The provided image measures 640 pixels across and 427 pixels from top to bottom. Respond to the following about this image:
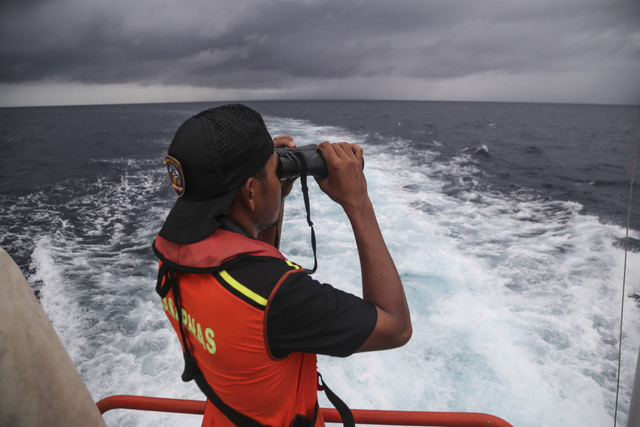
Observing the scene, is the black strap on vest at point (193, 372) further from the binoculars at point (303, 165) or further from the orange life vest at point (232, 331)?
the binoculars at point (303, 165)

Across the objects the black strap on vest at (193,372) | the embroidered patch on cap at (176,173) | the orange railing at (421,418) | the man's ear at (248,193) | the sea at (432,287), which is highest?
the embroidered patch on cap at (176,173)

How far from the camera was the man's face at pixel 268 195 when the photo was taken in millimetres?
907

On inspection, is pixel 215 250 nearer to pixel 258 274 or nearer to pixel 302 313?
pixel 258 274

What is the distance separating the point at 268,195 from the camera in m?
0.93

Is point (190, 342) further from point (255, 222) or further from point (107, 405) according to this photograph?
point (107, 405)

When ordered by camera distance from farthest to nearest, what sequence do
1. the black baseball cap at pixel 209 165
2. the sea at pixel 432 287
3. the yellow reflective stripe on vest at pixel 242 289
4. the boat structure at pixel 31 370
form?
1. the sea at pixel 432 287
2. the black baseball cap at pixel 209 165
3. the yellow reflective stripe on vest at pixel 242 289
4. the boat structure at pixel 31 370

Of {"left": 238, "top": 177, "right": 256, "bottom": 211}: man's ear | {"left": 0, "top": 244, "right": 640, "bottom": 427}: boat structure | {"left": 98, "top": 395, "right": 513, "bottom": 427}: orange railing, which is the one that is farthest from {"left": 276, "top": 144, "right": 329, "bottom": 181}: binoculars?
{"left": 98, "top": 395, "right": 513, "bottom": 427}: orange railing

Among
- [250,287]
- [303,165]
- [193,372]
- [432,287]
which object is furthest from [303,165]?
[432,287]

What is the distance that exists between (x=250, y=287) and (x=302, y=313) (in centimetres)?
12

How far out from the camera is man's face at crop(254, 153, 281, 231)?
2.98 feet

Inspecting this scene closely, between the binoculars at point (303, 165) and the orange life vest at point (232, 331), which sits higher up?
the binoculars at point (303, 165)

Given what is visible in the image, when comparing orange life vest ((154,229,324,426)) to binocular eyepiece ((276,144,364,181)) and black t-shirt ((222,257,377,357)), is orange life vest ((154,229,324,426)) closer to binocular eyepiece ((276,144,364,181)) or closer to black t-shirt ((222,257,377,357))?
black t-shirt ((222,257,377,357))

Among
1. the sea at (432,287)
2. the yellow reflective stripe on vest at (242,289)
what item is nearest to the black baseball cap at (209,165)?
the yellow reflective stripe on vest at (242,289)

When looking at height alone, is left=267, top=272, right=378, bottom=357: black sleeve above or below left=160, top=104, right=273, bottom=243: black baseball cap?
below
